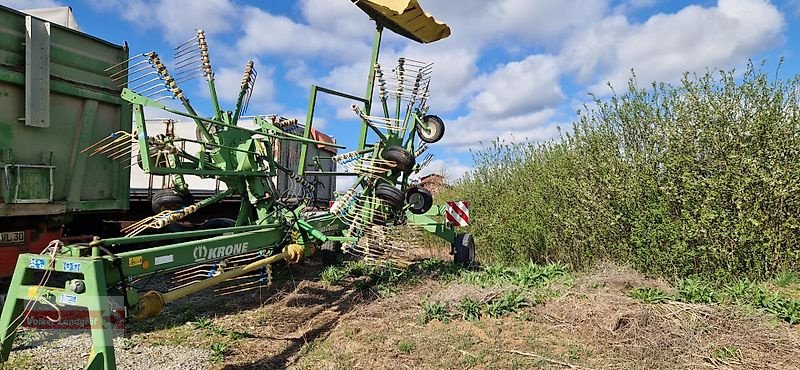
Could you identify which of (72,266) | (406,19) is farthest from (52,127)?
(406,19)

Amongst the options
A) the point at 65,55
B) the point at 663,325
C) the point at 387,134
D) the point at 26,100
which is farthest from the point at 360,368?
the point at 65,55

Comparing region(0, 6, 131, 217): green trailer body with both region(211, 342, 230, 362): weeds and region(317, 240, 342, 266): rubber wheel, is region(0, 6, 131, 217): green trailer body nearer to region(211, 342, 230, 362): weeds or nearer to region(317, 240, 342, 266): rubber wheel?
region(211, 342, 230, 362): weeds

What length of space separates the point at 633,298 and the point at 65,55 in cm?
605

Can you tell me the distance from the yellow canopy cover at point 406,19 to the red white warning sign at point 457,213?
256 centimetres

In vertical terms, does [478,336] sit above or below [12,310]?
below

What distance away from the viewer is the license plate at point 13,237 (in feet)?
17.4

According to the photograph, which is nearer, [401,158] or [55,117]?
[55,117]

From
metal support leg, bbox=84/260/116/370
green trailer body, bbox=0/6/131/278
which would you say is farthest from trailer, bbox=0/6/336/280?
metal support leg, bbox=84/260/116/370

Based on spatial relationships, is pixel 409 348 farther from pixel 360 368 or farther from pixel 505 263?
pixel 505 263

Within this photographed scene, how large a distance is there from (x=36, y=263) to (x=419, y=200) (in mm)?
5496

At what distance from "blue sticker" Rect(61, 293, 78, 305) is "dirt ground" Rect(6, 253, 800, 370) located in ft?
4.05

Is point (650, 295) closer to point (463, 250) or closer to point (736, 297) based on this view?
point (736, 297)

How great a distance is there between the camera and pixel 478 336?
4809 millimetres

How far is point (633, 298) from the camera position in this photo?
17.8 ft
